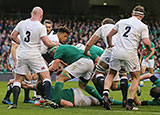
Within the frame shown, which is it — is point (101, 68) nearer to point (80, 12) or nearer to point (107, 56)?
point (107, 56)

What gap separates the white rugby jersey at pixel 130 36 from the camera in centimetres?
834

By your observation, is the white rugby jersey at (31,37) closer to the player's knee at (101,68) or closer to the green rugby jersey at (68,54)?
the green rugby jersey at (68,54)

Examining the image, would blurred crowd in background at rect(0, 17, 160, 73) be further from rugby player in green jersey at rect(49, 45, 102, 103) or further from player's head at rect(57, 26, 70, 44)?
rugby player in green jersey at rect(49, 45, 102, 103)

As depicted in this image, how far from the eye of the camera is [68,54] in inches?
354

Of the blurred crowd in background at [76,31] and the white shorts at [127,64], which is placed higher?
the blurred crowd in background at [76,31]

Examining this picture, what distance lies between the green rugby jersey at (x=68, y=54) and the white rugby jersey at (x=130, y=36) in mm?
1033

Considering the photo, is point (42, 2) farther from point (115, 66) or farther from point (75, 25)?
point (115, 66)

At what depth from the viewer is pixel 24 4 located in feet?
126

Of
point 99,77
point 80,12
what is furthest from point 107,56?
point 80,12

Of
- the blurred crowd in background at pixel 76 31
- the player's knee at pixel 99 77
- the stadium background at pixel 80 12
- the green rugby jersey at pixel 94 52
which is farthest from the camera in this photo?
the stadium background at pixel 80 12

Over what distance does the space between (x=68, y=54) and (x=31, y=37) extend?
103 cm

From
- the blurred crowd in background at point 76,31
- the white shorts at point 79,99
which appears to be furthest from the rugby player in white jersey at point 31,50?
the blurred crowd in background at point 76,31

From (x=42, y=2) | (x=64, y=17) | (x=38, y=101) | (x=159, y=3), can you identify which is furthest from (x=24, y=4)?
(x=38, y=101)

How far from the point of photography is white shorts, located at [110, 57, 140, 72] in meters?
8.42
